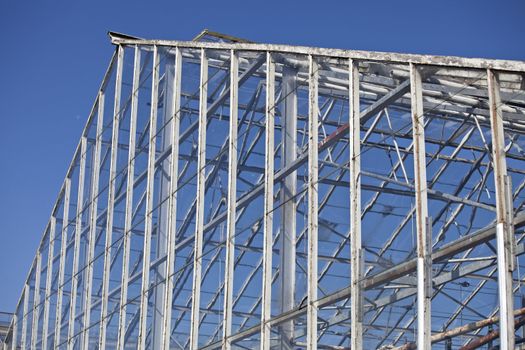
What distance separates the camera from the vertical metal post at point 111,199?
3103cm

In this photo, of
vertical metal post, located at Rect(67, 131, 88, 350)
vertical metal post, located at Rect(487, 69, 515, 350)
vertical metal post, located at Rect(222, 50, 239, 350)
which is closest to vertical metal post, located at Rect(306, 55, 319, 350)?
vertical metal post, located at Rect(222, 50, 239, 350)

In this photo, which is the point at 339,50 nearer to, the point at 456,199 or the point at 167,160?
the point at 456,199

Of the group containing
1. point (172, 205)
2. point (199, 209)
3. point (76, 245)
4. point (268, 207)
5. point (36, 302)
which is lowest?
point (268, 207)

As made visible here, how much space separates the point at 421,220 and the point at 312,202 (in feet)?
11.2

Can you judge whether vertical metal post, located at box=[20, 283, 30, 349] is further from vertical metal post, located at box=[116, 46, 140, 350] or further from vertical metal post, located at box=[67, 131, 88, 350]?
vertical metal post, located at box=[116, 46, 140, 350]

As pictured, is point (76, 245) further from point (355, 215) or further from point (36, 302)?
point (355, 215)

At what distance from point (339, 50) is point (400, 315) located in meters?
5.18

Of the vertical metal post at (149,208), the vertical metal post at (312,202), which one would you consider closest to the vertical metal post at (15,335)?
the vertical metal post at (149,208)

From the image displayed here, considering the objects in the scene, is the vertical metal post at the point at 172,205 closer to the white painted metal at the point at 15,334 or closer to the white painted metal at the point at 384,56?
the white painted metal at the point at 384,56

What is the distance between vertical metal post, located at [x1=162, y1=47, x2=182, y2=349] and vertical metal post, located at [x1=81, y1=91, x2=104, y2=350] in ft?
20.9

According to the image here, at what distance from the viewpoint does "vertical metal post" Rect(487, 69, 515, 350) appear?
15352mm

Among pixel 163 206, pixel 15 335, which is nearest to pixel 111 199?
pixel 163 206

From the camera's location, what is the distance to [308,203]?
67.3ft

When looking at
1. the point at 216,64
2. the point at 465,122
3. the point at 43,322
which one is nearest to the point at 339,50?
the point at 465,122
